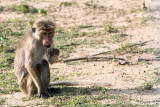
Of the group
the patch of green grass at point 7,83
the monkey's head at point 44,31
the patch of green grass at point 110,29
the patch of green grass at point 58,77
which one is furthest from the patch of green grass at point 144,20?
the monkey's head at point 44,31

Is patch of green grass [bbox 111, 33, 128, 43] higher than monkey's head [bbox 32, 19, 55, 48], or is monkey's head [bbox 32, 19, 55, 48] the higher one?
monkey's head [bbox 32, 19, 55, 48]

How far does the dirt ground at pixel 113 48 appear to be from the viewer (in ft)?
28.7

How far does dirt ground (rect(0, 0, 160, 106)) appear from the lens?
874cm

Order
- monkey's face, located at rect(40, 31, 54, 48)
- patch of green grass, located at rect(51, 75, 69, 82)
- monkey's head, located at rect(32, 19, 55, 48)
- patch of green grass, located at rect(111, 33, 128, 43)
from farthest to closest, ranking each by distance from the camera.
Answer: patch of green grass, located at rect(111, 33, 128, 43)
patch of green grass, located at rect(51, 75, 69, 82)
monkey's head, located at rect(32, 19, 55, 48)
monkey's face, located at rect(40, 31, 54, 48)

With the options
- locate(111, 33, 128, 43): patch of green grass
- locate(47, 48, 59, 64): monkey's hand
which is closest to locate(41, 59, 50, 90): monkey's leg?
locate(47, 48, 59, 64): monkey's hand

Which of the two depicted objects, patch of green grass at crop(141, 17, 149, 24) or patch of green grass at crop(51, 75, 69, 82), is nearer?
patch of green grass at crop(51, 75, 69, 82)

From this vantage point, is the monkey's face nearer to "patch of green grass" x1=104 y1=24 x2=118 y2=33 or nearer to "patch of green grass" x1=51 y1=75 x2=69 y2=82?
"patch of green grass" x1=51 y1=75 x2=69 y2=82

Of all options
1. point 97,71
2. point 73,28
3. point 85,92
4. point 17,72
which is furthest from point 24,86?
point 73,28

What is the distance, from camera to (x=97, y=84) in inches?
363

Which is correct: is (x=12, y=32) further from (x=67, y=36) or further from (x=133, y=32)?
(x=133, y=32)

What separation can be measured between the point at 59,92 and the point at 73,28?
601 cm

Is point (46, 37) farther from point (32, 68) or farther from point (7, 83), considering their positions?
point (7, 83)

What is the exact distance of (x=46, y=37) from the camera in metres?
8.27

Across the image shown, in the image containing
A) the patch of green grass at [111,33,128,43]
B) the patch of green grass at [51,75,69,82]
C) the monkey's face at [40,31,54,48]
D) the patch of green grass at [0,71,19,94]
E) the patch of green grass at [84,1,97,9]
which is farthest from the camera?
the patch of green grass at [84,1,97,9]
